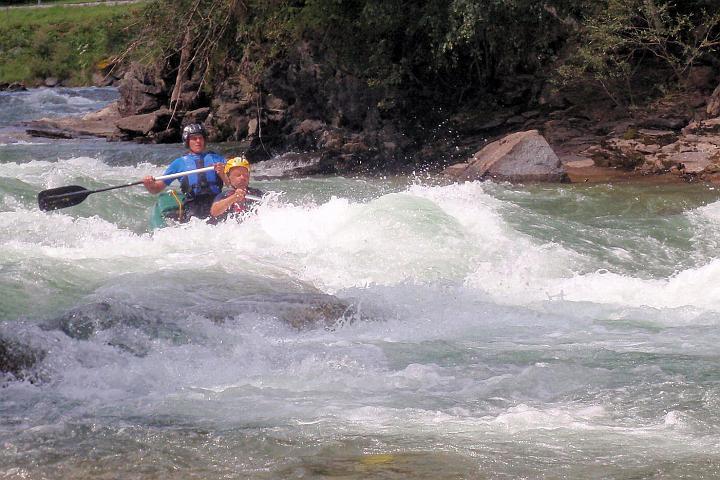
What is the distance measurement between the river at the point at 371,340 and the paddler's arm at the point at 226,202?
6.6 inches

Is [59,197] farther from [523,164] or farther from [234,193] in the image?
[523,164]

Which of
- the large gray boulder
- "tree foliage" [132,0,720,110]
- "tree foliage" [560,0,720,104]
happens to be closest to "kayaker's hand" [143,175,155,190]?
the large gray boulder

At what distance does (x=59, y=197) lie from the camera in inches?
377

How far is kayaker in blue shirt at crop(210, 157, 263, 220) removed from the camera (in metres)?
9.10

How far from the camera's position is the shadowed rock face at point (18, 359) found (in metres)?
5.26

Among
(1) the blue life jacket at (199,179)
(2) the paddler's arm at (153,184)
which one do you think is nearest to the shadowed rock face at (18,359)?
(2) the paddler's arm at (153,184)

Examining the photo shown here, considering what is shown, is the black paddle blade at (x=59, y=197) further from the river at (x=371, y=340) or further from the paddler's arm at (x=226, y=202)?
the paddler's arm at (x=226, y=202)

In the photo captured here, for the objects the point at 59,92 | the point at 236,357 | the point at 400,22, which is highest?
the point at 400,22

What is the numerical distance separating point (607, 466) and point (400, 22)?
36.8 ft

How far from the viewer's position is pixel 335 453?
430 cm

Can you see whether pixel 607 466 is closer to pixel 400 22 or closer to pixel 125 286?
pixel 125 286

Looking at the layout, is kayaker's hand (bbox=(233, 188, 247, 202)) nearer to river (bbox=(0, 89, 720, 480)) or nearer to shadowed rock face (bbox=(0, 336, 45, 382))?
river (bbox=(0, 89, 720, 480))

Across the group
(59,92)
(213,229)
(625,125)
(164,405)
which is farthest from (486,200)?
(59,92)

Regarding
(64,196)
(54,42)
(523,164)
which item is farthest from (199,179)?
(54,42)
